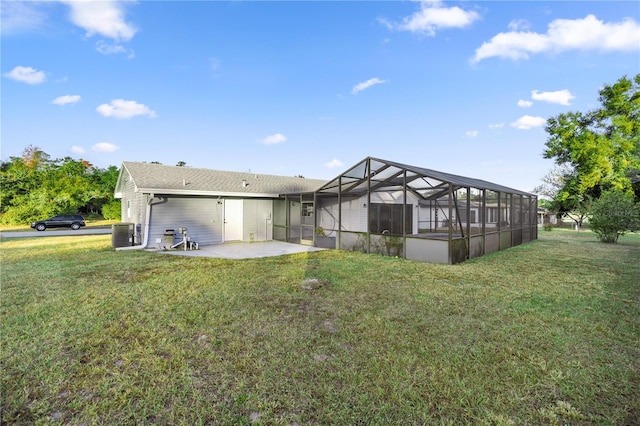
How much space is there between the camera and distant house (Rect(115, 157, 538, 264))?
30.9ft

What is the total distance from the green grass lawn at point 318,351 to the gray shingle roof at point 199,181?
220 inches

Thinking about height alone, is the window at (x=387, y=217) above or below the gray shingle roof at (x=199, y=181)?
below

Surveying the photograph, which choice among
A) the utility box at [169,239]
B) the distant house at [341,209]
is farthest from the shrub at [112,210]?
the utility box at [169,239]

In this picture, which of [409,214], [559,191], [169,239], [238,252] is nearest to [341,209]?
[409,214]

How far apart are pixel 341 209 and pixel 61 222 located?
67.6 ft

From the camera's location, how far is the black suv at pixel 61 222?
18922 mm

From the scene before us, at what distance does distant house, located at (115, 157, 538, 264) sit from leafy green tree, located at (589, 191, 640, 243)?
2787mm

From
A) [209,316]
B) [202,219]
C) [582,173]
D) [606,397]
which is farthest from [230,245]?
[582,173]

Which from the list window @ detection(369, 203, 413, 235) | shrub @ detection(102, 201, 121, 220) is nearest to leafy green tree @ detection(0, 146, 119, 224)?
shrub @ detection(102, 201, 121, 220)

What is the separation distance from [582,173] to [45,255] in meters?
37.8

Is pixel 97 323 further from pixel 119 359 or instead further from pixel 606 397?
pixel 606 397

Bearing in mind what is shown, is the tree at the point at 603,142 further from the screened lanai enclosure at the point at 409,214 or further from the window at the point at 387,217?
the window at the point at 387,217

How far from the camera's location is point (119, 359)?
9.72ft

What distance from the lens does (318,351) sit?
3139mm
